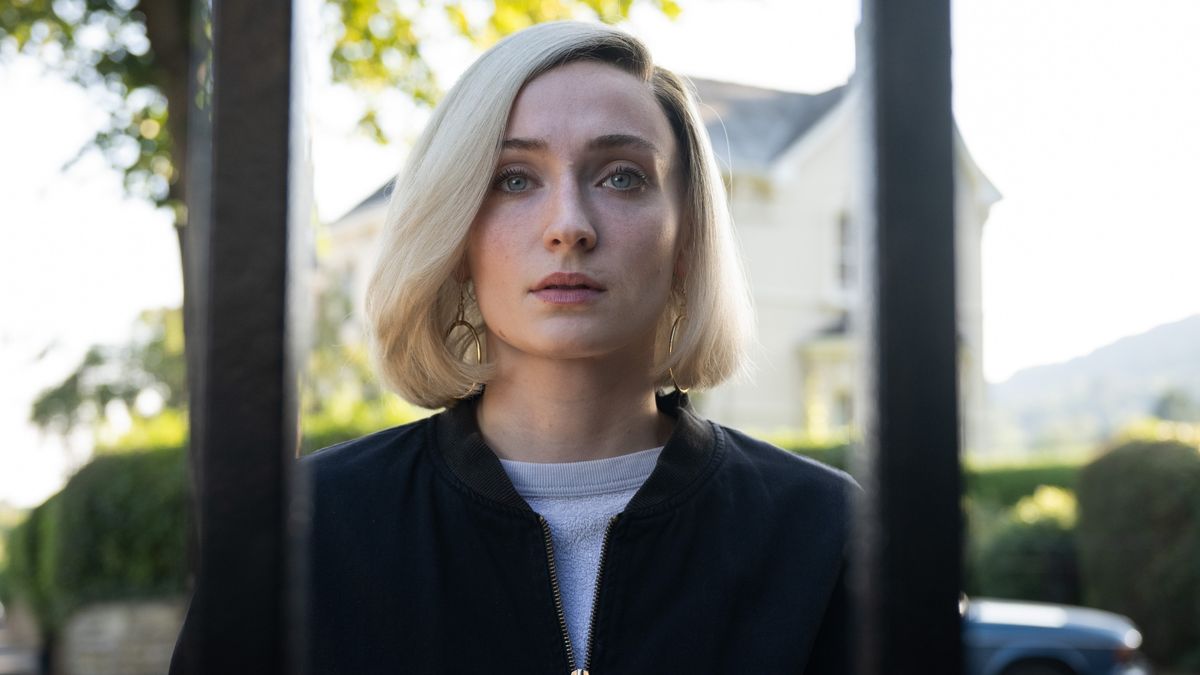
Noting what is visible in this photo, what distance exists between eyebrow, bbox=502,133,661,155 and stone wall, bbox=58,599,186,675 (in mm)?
9157

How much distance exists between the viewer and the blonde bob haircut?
6.86 ft

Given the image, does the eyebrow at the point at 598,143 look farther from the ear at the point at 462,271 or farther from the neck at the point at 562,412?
the neck at the point at 562,412

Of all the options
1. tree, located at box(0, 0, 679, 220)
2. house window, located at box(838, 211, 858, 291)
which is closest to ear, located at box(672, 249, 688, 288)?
tree, located at box(0, 0, 679, 220)

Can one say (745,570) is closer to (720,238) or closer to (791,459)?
(791,459)

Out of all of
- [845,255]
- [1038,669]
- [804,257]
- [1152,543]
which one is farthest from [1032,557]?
[845,255]

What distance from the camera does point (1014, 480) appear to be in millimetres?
17312

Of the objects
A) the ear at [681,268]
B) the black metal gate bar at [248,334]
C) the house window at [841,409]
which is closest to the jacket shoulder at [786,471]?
the ear at [681,268]

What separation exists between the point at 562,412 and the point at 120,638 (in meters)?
9.57

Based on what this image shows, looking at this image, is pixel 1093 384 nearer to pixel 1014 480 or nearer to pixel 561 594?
pixel 1014 480

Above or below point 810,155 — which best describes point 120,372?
below

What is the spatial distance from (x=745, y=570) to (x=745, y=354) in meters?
0.63

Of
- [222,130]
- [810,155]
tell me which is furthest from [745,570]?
[810,155]

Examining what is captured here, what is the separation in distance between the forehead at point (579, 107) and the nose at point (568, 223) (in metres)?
0.09

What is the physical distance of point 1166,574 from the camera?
1185 cm
